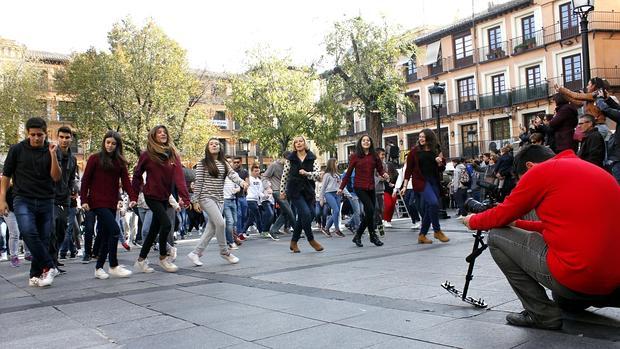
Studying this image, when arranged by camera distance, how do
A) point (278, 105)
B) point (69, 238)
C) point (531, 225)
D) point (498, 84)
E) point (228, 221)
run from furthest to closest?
1. point (498, 84)
2. point (278, 105)
3. point (228, 221)
4. point (69, 238)
5. point (531, 225)

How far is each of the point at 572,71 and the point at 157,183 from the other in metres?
34.9

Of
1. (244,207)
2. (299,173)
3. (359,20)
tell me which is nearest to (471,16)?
(359,20)

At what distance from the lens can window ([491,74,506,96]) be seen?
133 ft

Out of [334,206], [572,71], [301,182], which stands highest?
[572,71]

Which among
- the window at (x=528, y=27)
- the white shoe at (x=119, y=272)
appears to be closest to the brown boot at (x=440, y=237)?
the white shoe at (x=119, y=272)

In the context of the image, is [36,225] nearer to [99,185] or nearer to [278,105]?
[99,185]

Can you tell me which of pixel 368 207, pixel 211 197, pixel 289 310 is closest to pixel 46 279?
pixel 211 197

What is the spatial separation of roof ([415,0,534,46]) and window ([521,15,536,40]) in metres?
0.99

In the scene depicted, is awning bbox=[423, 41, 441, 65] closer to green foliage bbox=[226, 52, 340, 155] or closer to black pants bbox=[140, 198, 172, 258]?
green foliage bbox=[226, 52, 340, 155]

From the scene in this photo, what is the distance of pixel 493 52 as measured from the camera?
41.1 meters

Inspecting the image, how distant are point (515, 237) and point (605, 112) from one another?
4.59 m

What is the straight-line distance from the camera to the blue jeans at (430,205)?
9.34 meters

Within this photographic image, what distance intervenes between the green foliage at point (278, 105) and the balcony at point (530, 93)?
13238 mm

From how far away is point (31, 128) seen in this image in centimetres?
663
